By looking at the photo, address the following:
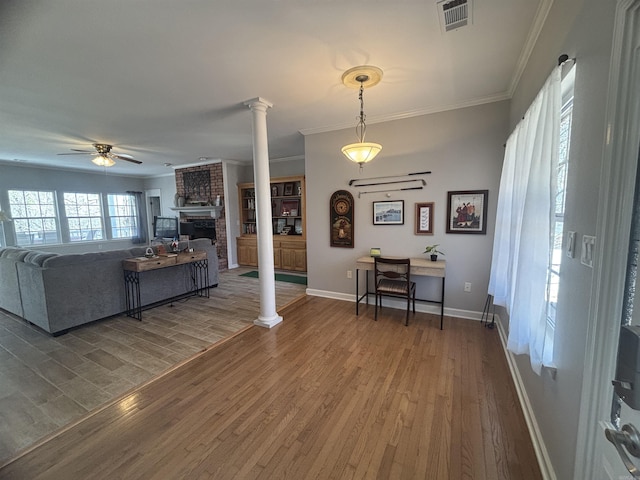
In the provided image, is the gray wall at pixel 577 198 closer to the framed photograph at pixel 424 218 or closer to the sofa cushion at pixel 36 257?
the framed photograph at pixel 424 218

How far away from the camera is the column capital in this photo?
9.61 ft

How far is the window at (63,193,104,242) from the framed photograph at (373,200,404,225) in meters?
8.31

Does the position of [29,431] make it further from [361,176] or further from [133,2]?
[361,176]

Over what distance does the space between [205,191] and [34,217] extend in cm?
417

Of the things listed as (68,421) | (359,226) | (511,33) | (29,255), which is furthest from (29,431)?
(511,33)

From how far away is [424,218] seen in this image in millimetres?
3461

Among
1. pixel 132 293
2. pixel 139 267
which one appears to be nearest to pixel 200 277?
pixel 132 293

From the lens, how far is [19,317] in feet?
11.8

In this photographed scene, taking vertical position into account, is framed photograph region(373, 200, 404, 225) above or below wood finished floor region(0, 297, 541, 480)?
above

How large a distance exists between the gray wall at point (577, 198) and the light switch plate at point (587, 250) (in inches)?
1.0

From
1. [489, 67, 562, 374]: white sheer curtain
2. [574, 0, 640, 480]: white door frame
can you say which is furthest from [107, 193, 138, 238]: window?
[574, 0, 640, 480]: white door frame

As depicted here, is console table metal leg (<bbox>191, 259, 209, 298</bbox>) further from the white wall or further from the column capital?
the white wall

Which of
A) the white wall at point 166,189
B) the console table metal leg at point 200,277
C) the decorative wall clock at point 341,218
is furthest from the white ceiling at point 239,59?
the white wall at point 166,189

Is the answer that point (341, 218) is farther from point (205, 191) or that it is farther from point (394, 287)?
point (205, 191)
